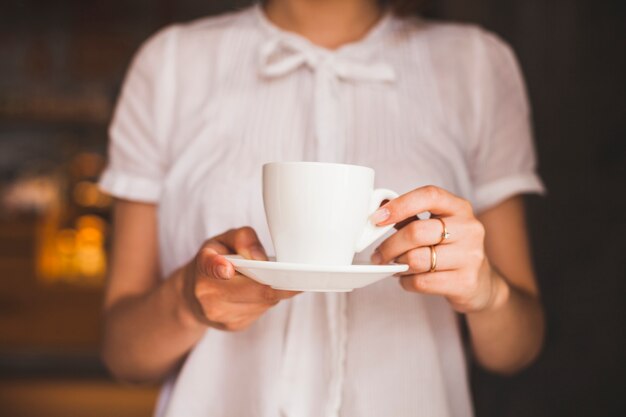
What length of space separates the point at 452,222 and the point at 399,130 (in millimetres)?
296

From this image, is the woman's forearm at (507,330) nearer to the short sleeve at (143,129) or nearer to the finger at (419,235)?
the finger at (419,235)

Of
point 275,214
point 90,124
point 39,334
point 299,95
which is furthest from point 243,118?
point 90,124

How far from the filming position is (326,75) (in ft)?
3.05

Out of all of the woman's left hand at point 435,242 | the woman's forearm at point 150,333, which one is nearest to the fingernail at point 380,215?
the woman's left hand at point 435,242

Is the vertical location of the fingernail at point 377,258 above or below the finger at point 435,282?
above

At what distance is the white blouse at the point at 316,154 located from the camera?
85 centimetres

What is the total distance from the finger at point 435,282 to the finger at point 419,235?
1.1 inches

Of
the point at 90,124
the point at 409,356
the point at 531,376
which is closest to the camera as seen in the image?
the point at 409,356

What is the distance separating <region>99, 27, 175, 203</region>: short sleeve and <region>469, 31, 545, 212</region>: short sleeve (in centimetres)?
39

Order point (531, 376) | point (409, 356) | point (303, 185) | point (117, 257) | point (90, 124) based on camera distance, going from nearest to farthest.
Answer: point (303, 185) < point (409, 356) < point (117, 257) < point (531, 376) < point (90, 124)

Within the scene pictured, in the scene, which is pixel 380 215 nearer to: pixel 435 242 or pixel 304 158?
pixel 435 242

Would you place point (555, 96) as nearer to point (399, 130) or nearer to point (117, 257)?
point (399, 130)

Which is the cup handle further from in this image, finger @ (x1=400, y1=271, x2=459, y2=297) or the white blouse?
the white blouse

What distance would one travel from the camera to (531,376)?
5.22 feet
